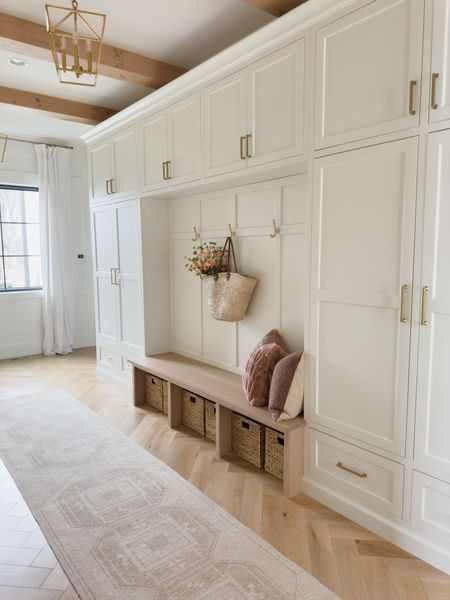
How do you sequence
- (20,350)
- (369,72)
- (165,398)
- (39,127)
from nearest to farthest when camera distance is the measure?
1. (369,72)
2. (165,398)
3. (39,127)
4. (20,350)

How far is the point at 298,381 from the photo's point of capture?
229 centimetres

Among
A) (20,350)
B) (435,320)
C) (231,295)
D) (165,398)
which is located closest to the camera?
(435,320)

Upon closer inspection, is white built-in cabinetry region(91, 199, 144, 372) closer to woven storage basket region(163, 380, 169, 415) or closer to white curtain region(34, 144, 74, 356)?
woven storage basket region(163, 380, 169, 415)

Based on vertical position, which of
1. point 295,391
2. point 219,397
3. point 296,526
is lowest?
point 296,526

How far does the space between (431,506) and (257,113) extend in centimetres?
216

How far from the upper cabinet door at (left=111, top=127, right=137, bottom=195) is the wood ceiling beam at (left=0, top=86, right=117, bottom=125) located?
44 centimetres

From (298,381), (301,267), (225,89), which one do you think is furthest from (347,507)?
(225,89)

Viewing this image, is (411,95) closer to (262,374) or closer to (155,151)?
(262,374)

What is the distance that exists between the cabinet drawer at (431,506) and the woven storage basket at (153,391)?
217 cm

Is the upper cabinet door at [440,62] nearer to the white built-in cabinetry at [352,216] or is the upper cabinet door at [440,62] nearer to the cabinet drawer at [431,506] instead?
the white built-in cabinetry at [352,216]

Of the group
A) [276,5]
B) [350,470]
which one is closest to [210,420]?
[350,470]

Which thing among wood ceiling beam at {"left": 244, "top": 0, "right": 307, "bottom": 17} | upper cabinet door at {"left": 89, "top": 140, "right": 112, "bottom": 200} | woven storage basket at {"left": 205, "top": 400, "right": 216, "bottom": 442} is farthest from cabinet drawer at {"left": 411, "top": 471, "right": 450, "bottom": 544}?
upper cabinet door at {"left": 89, "top": 140, "right": 112, "bottom": 200}

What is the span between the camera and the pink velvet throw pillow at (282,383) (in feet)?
7.54

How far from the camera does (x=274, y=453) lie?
2486 millimetres
